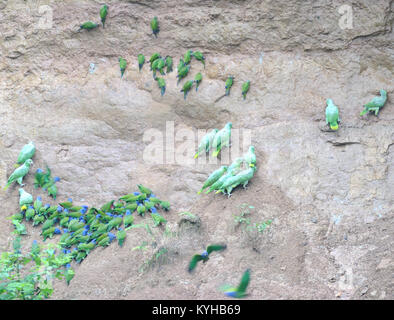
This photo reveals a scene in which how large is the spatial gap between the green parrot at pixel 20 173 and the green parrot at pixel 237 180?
3.05 m

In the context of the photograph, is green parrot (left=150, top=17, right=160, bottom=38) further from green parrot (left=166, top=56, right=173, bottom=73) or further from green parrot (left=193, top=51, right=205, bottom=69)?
green parrot (left=193, top=51, right=205, bottom=69)

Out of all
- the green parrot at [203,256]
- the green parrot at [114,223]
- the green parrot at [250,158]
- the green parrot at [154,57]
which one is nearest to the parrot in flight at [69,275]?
the green parrot at [114,223]

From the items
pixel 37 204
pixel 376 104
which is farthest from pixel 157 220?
pixel 376 104

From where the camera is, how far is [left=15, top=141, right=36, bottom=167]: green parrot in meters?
8.02

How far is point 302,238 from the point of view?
6.47 meters

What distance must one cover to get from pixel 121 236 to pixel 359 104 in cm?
415

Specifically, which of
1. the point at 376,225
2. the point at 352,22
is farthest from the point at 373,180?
the point at 352,22

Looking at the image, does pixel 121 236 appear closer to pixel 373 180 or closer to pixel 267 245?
pixel 267 245

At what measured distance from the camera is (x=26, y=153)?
26.3 feet

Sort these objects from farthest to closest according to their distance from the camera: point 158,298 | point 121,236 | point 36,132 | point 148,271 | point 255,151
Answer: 1. point 36,132
2. point 255,151
3. point 121,236
4. point 148,271
5. point 158,298

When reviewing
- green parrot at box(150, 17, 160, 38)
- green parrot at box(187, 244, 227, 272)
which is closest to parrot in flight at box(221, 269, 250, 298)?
green parrot at box(187, 244, 227, 272)

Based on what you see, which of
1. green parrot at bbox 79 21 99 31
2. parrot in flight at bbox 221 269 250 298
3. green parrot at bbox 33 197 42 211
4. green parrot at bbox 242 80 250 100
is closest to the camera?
parrot in flight at bbox 221 269 250 298

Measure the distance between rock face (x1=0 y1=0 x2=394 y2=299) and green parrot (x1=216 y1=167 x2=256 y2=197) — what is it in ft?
0.55

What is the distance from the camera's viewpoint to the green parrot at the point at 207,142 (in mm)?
7821
